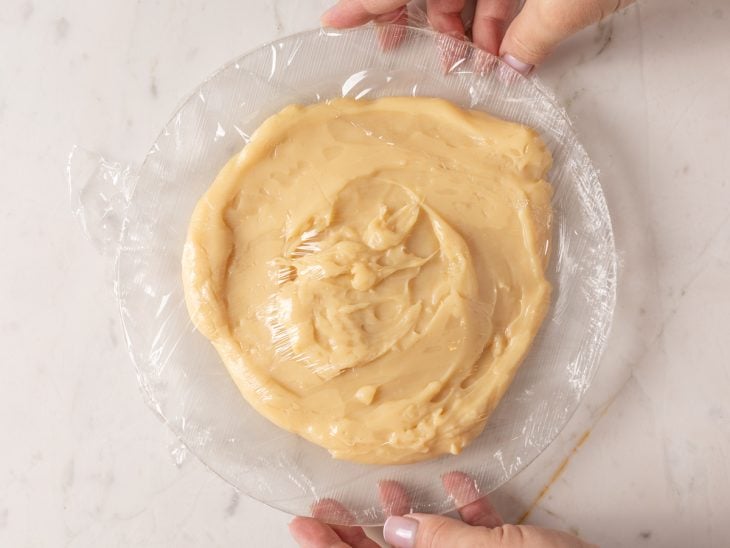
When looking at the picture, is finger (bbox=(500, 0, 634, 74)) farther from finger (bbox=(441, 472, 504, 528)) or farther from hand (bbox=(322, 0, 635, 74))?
finger (bbox=(441, 472, 504, 528))

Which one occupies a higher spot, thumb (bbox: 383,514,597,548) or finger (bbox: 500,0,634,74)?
finger (bbox: 500,0,634,74)

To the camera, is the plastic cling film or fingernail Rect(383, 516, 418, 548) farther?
the plastic cling film

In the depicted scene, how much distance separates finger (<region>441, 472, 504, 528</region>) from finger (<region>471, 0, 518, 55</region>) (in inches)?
23.4

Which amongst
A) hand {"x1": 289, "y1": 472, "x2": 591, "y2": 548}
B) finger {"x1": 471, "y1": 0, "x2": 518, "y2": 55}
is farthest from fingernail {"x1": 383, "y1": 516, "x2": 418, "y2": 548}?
finger {"x1": 471, "y1": 0, "x2": 518, "y2": 55}

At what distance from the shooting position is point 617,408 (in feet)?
3.36

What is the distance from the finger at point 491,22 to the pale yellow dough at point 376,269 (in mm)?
127

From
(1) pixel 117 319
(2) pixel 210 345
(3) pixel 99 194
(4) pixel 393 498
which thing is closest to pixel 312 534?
(4) pixel 393 498

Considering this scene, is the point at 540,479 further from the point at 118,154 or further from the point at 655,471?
the point at 118,154

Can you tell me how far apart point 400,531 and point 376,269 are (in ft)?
1.14

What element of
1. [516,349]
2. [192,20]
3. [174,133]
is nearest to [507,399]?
[516,349]

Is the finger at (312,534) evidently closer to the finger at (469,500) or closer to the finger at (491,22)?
the finger at (469,500)

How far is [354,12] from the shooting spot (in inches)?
37.5

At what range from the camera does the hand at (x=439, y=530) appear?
88 centimetres

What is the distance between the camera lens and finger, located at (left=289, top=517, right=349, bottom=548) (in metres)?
0.96
